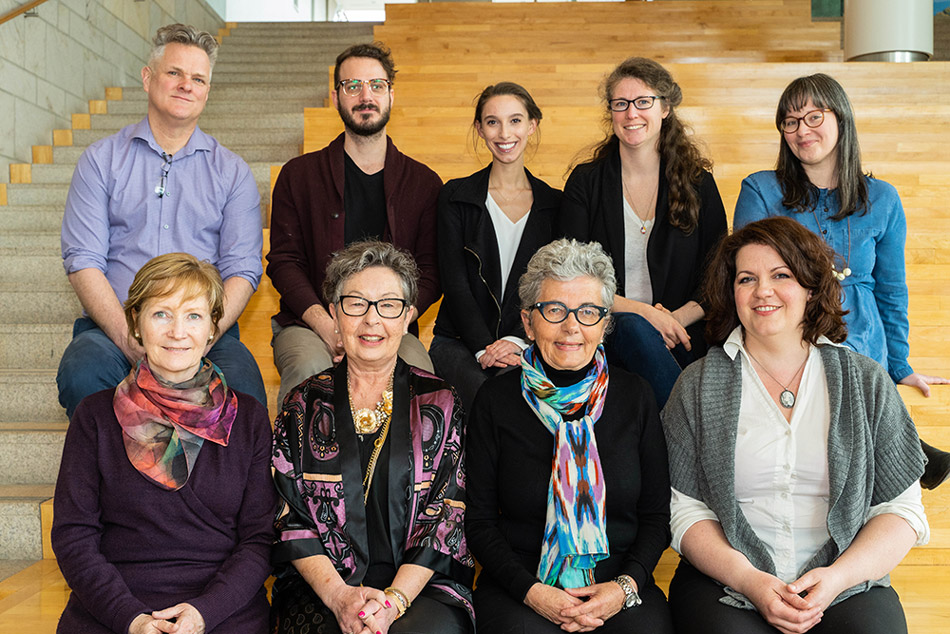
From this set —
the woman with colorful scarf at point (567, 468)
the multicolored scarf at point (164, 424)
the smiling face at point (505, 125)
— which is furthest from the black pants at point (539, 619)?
the smiling face at point (505, 125)

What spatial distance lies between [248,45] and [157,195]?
473 cm

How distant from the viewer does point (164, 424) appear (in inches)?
68.8

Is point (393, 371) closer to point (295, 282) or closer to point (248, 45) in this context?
point (295, 282)

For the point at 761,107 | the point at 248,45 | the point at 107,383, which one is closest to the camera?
the point at 107,383

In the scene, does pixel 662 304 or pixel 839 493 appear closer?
pixel 839 493

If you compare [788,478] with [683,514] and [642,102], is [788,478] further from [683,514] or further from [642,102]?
[642,102]

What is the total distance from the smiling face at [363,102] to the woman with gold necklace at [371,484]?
37.1 inches

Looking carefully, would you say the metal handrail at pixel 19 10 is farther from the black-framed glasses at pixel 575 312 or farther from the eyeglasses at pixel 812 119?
the eyeglasses at pixel 812 119

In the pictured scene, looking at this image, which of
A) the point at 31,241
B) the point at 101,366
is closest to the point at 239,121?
the point at 31,241

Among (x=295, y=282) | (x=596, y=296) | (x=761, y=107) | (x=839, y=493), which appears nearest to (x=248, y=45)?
(x=761, y=107)

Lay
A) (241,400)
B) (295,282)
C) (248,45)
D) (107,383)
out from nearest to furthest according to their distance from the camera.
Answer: (241,400), (107,383), (295,282), (248,45)

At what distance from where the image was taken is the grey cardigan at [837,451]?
173 centimetres

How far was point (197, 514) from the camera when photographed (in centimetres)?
174

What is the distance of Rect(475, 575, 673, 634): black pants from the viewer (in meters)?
1.71
